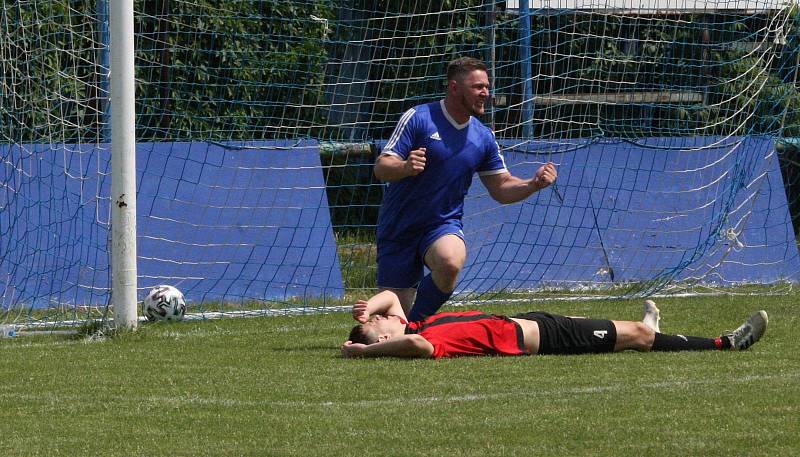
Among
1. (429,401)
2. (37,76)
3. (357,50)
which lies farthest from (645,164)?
(429,401)

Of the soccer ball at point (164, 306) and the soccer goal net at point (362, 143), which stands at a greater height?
the soccer goal net at point (362, 143)

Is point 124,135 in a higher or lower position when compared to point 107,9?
lower

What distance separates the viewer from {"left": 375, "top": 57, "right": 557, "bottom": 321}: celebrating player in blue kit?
888cm

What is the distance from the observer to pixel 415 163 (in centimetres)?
839

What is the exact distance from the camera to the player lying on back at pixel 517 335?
812 cm

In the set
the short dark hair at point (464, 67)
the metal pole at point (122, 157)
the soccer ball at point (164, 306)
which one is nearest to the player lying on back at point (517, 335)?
the short dark hair at point (464, 67)

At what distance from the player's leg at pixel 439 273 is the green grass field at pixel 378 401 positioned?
71 centimetres

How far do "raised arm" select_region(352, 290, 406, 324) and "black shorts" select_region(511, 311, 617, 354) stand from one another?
34.1 inches

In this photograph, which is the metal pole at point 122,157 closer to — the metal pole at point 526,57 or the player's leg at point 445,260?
the player's leg at point 445,260


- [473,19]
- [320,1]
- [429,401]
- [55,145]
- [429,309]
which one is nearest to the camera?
[429,401]

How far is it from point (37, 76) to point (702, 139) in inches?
252

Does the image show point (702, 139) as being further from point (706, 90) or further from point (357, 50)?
point (357, 50)

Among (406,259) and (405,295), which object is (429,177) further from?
(405,295)

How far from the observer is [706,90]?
13195 mm
